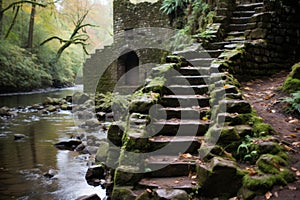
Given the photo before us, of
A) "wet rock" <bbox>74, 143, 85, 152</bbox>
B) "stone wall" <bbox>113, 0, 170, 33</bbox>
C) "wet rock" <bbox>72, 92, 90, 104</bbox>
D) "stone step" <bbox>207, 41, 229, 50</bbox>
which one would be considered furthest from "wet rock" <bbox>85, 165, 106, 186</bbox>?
"stone wall" <bbox>113, 0, 170, 33</bbox>

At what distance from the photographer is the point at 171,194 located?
3535mm

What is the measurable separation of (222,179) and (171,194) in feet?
1.98

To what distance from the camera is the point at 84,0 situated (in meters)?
30.1

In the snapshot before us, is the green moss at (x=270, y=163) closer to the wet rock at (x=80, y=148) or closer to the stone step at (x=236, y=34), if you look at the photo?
the wet rock at (x=80, y=148)

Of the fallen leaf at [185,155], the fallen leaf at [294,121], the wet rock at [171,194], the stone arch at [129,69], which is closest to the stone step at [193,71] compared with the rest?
the fallen leaf at [294,121]

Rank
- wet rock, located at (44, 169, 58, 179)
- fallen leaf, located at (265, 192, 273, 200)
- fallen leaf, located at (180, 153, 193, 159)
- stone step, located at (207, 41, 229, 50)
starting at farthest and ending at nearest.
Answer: stone step, located at (207, 41, 229, 50) → wet rock, located at (44, 169, 58, 179) → fallen leaf, located at (180, 153, 193, 159) → fallen leaf, located at (265, 192, 273, 200)

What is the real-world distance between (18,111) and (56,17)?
58.0 feet

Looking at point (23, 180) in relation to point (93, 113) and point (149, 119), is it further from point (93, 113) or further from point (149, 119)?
point (93, 113)

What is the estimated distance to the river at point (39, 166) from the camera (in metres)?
5.19

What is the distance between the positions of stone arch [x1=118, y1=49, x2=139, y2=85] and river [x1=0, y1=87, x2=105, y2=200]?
7.34 meters

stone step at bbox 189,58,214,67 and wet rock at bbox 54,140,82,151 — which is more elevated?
stone step at bbox 189,58,214,67

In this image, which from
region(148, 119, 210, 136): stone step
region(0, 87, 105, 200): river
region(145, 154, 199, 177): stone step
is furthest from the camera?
region(0, 87, 105, 200): river

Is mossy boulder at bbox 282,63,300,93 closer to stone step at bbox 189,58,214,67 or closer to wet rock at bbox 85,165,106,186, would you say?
stone step at bbox 189,58,214,67

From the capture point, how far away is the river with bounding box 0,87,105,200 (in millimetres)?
5188
